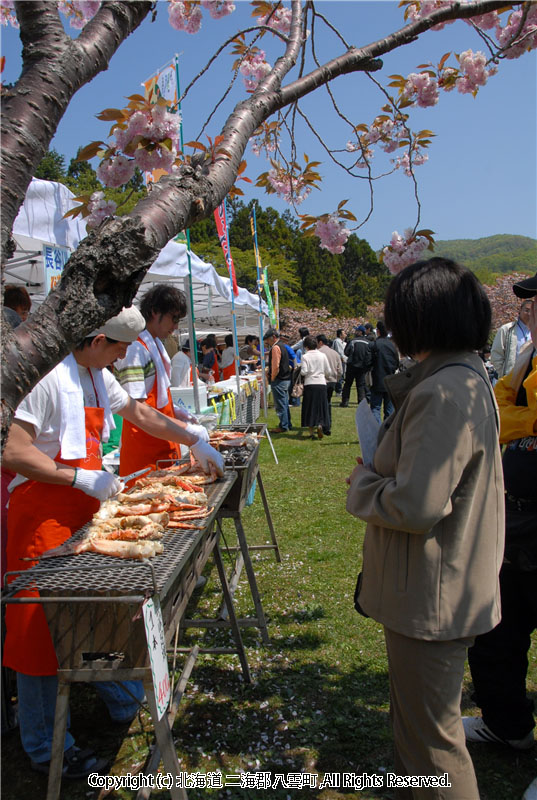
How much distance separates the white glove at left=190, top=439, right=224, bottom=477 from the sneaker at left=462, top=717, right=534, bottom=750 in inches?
67.0

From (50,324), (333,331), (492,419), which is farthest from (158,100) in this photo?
(333,331)

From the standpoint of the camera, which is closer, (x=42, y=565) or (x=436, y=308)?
(x=436, y=308)

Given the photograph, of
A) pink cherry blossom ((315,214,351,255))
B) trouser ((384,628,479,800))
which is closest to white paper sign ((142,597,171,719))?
trouser ((384,628,479,800))

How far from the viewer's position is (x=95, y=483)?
92.4 inches

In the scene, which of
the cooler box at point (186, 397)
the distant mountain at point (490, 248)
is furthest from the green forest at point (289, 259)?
→ the distant mountain at point (490, 248)

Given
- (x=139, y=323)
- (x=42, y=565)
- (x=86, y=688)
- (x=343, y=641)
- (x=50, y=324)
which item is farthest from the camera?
(x=343, y=641)

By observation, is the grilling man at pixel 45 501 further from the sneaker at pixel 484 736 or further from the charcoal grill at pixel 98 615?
the sneaker at pixel 484 736

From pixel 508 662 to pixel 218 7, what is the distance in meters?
3.72

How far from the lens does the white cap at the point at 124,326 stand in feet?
8.29

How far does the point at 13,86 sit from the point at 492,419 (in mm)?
1511

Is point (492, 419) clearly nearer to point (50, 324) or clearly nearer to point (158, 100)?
point (50, 324)

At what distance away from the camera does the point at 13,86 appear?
3.76 feet

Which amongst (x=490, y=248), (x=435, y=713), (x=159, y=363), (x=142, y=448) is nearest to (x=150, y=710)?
(x=435, y=713)

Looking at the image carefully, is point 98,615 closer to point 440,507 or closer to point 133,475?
point 440,507
